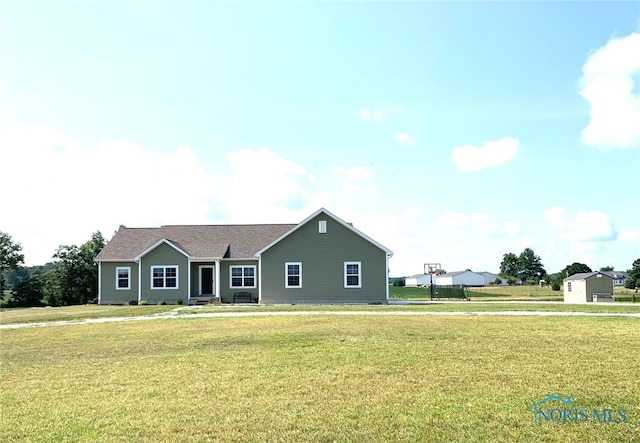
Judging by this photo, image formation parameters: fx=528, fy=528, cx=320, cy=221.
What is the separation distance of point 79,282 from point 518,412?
42.9m

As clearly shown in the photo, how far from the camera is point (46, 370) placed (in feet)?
32.8

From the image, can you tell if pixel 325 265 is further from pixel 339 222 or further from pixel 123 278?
pixel 123 278

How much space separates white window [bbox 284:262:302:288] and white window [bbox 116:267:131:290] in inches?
404

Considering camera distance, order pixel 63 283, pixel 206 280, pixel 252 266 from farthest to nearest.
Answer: pixel 63 283 < pixel 206 280 < pixel 252 266

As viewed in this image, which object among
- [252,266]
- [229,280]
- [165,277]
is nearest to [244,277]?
[252,266]

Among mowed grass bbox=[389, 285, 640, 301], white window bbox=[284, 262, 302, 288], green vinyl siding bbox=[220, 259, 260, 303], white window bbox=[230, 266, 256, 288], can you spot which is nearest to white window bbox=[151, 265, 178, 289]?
green vinyl siding bbox=[220, 259, 260, 303]

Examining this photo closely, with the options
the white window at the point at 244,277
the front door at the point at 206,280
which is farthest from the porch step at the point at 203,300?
the front door at the point at 206,280

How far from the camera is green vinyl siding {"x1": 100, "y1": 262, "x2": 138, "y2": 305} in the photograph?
32500mm

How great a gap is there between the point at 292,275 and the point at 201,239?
818 centimetres

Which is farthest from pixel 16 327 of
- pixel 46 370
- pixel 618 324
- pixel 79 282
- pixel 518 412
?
pixel 79 282

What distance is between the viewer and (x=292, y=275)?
30172 mm

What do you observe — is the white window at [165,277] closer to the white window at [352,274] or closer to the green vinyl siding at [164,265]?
the green vinyl siding at [164,265]

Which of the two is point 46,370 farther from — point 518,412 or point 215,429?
point 518,412

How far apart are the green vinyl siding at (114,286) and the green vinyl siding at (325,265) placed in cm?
861
